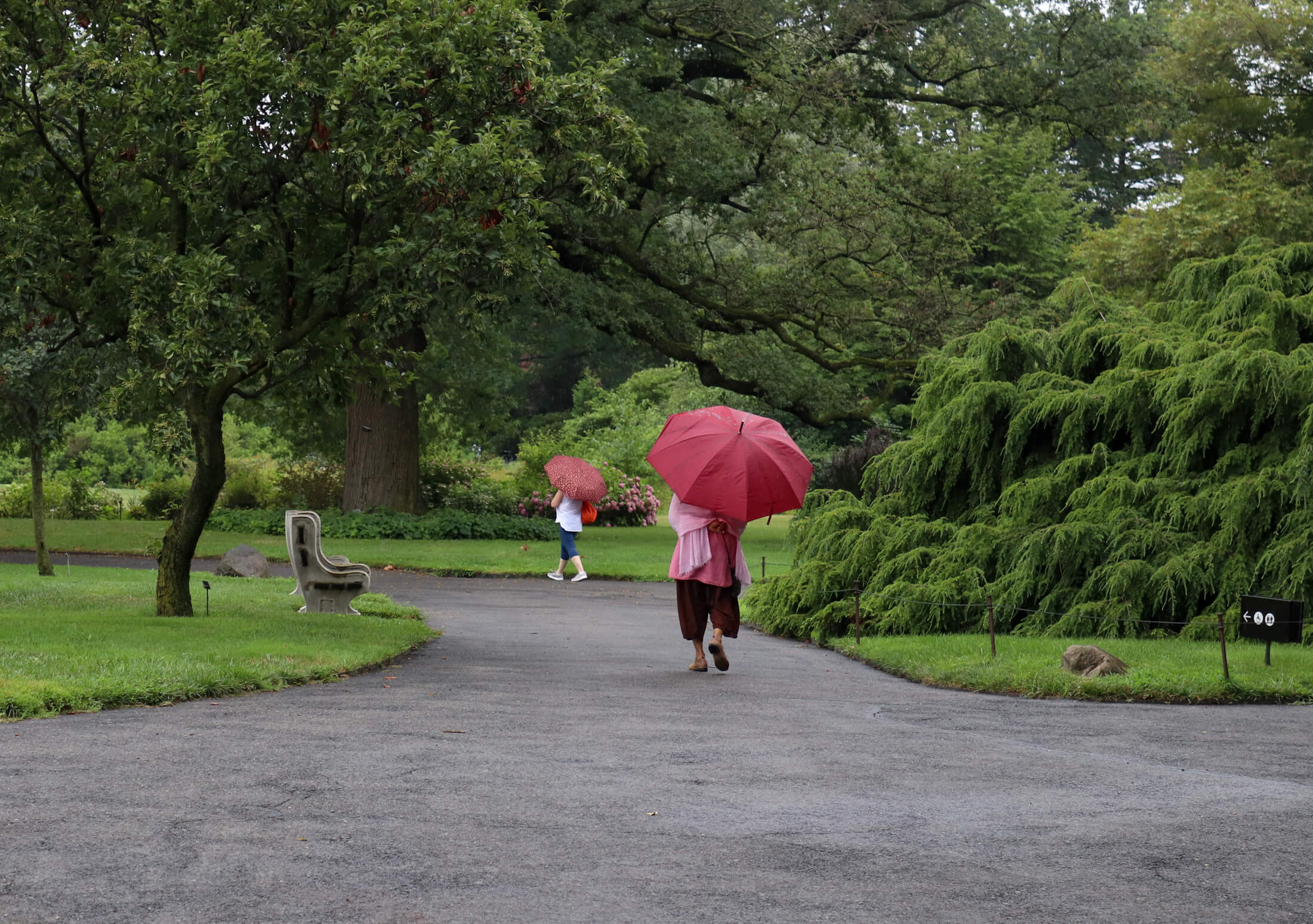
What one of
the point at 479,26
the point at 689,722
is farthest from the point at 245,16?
the point at 689,722

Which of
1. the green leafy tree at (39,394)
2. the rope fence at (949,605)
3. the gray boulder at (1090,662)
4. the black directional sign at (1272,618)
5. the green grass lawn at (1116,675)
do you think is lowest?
the green grass lawn at (1116,675)

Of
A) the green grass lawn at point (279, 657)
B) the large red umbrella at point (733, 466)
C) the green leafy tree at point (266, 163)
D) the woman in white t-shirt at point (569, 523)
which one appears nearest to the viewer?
the green grass lawn at point (279, 657)

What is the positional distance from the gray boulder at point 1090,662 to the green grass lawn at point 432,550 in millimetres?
10530

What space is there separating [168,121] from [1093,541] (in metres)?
10.2

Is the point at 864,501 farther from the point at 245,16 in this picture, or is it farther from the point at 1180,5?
the point at 1180,5

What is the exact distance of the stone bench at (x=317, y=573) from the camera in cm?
1505

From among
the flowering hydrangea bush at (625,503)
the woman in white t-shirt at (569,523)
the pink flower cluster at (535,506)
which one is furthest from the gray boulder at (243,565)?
the flowering hydrangea bush at (625,503)

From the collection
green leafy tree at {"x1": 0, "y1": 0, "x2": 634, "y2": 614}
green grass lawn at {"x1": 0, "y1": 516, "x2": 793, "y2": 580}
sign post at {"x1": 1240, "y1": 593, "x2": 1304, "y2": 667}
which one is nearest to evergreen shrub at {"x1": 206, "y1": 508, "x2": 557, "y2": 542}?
green grass lawn at {"x1": 0, "y1": 516, "x2": 793, "y2": 580}

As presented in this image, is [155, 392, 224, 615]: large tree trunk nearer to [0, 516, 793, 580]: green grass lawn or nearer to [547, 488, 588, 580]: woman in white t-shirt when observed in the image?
[547, 488, 588, 580]: woman in white t-shirt

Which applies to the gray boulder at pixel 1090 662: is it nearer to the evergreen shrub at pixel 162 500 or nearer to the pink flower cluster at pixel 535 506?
the pink flower cluster at pixel 535 506

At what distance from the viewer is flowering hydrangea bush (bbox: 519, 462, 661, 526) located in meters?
37.5

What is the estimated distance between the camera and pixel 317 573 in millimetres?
15289

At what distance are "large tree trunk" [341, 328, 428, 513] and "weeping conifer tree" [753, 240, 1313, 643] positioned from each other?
1445 cm

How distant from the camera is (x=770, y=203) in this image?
2670 centimetres
